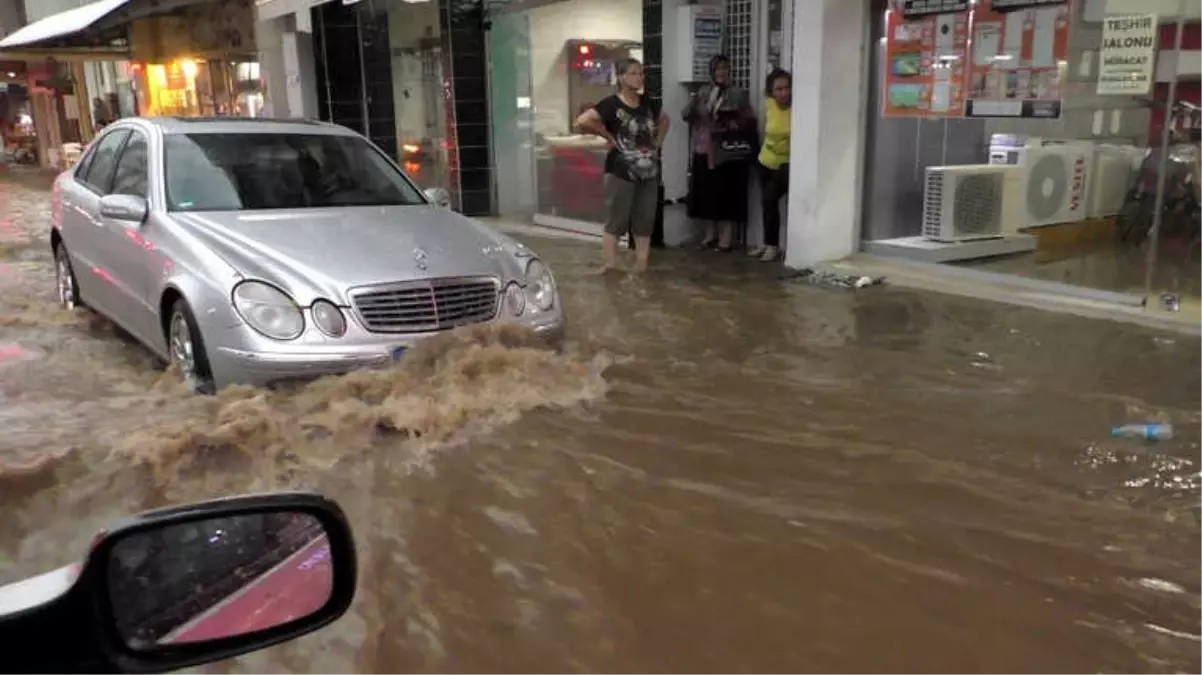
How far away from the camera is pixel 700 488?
4180 millimetres

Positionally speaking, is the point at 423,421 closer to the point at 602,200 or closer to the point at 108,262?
the point at 108,262

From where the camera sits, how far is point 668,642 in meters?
3.04

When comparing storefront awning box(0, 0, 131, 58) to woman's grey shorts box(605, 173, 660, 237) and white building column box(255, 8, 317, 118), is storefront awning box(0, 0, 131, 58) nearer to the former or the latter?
white building column box(255, 8, 317, 118)

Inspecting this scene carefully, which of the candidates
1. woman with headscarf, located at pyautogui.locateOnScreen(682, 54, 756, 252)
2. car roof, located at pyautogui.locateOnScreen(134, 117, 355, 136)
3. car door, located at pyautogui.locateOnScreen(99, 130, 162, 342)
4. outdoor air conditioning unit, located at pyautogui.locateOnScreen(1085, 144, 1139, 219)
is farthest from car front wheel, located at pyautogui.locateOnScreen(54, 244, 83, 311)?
outdoor air conditioning unit, located at pyautogui.locateOnScreen(1085, 144, 1139, 219)

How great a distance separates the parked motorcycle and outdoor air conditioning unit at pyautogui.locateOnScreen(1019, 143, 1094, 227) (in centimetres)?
877

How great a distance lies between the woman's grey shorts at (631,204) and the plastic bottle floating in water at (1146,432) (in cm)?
482

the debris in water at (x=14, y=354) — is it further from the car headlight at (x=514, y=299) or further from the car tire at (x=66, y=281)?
the car headlight at (x=514, y=299)

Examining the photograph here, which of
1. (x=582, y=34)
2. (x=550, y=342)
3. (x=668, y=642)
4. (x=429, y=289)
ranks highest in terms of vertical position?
(x=582, y=34)

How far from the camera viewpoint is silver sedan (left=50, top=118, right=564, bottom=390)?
4742 mm

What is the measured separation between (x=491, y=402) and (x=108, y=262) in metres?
2.76

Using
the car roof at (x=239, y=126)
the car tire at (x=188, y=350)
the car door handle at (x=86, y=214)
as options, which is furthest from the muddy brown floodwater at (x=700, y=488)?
the car roof at (x=239, y=126)

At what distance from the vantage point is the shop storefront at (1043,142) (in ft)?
23.4

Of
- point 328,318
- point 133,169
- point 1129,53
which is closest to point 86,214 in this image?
point 133,169

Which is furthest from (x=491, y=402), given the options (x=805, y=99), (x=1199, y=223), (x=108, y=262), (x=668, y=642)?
(x=1199, y=223)
